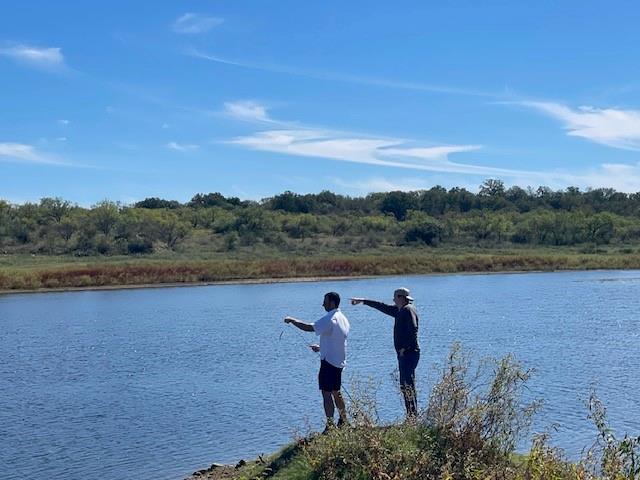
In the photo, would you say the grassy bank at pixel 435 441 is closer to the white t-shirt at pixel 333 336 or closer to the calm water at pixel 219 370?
the white t-shirt at pixel 333 336

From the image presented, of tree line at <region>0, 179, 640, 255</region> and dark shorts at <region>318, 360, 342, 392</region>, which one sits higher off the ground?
tree line at <region>0, 179, 640, 255</region>

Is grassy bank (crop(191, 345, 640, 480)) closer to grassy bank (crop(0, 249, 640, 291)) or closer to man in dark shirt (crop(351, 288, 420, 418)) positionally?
man in dark shirt (crop(351, 288, 420, 418))

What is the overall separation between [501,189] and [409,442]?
143 m

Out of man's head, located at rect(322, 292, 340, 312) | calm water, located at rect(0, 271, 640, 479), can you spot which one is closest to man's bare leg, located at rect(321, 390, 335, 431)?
man's head, located at rect(322, 292, 340, 312)

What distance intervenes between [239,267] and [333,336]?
161ft

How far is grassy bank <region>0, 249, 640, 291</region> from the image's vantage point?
177 feet

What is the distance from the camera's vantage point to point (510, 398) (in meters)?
9.09

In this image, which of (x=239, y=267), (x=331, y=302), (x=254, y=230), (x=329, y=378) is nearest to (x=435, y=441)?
(x=329, y=378)

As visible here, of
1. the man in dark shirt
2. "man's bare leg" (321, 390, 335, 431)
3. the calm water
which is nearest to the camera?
"man's bare leg" (321, 390, 335, 431)

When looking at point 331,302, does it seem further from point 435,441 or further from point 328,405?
point 435,441

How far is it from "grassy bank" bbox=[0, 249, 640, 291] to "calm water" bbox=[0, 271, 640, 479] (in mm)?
11926

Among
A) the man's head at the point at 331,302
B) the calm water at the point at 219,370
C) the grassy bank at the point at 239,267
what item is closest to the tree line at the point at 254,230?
the grassy bank at the point at 239,267

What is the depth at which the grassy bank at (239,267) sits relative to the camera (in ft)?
177

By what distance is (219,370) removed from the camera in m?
20.2
